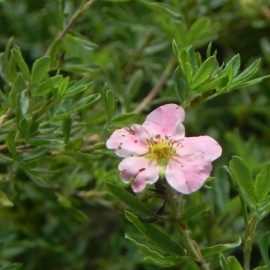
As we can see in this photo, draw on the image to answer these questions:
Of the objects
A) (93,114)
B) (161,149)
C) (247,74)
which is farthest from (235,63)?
(93,114)

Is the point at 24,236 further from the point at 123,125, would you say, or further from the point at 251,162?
the point at 123,125

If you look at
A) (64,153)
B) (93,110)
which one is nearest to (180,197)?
(64,153)

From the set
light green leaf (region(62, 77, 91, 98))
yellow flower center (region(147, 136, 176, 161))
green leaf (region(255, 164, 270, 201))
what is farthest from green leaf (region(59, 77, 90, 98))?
green leaf (region(255, 164, 270, 201))

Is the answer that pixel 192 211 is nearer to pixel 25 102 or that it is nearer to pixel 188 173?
pixel 188 173

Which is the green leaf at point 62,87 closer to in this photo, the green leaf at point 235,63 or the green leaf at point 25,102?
the green leaf at point 25,102

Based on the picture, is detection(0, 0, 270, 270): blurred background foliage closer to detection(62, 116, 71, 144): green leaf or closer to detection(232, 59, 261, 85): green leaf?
detection(62, 116, 71, 144): green leaf

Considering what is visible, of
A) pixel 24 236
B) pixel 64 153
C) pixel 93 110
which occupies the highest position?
pixel 64 153

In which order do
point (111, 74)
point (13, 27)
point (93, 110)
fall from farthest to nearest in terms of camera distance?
point (13, 27), point (111, 74), point (93, 110)

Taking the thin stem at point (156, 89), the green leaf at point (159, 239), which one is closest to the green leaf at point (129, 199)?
the green leaf at point (159, 239)

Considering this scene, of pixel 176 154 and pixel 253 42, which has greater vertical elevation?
pixel 176 154

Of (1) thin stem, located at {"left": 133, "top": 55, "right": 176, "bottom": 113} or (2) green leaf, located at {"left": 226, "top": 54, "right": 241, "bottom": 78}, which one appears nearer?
(2) green leaf, located at {"left": 226, "top": 54, "right": 241, "bottom": 78}
